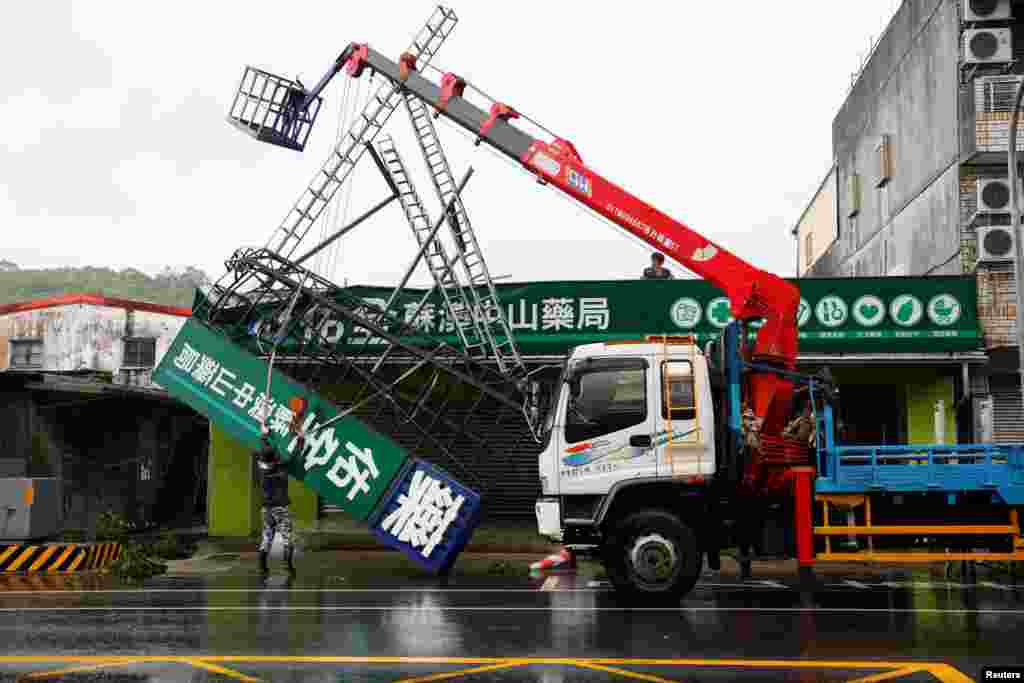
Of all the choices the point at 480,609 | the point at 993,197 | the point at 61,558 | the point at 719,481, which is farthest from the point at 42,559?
the point at 993,197

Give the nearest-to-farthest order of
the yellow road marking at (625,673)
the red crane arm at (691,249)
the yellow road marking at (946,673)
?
1. the yellow road marking at (946,673)
2. the yellow road marking at (625,673)
3. the red crane arm at (691,249)

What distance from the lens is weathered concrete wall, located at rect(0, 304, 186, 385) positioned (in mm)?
34031

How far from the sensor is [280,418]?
1590 cm

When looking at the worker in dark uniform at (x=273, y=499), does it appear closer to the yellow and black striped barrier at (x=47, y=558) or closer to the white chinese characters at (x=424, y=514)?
the white chinese characters at (x=424, y=514)

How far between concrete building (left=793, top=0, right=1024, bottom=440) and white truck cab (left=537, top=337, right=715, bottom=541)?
986 centimetres

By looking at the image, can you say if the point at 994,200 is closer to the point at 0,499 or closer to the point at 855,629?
the point at 855,629

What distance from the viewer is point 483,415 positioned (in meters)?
21.5

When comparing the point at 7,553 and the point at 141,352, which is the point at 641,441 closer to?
the point at 7,553

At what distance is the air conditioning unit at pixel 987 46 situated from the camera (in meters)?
20.3

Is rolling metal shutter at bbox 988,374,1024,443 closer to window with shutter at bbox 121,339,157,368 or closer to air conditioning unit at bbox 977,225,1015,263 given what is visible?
air conditioning unit at bbox 977,225,1015,263

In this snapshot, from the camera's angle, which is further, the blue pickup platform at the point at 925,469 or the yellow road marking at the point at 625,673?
the blue pickup platform at the point at 925,469

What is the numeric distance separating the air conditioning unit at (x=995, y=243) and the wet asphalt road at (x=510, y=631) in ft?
27.0

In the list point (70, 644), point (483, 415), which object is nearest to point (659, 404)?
point (70, 644)

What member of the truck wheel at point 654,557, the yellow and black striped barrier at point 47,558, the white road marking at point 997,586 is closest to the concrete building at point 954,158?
the white road marking at point 997,586
